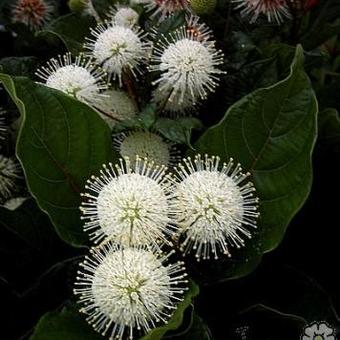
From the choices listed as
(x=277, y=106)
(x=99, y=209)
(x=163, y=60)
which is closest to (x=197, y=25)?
(x=163, y=60)

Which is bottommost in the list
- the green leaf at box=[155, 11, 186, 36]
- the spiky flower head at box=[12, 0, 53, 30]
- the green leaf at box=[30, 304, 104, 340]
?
the green leaf at box=[30, 304, 104, 340]

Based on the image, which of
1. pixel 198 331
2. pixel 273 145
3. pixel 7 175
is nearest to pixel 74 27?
pixel 7 175

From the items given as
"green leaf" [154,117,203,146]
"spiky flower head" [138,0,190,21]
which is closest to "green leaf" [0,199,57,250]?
"green leaf" [154,117,203,146]

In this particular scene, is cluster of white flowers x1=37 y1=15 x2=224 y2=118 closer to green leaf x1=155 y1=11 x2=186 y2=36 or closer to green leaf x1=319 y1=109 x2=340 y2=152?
green leaf x1=155 y1=11 x2=186 y2=36


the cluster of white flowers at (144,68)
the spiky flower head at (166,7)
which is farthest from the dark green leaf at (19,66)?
the spiky flower head at (166,7)

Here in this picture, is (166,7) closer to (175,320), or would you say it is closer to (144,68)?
(144,68)

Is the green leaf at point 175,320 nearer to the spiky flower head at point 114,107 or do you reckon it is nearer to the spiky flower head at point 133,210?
the spiky flower head at point 133,210
